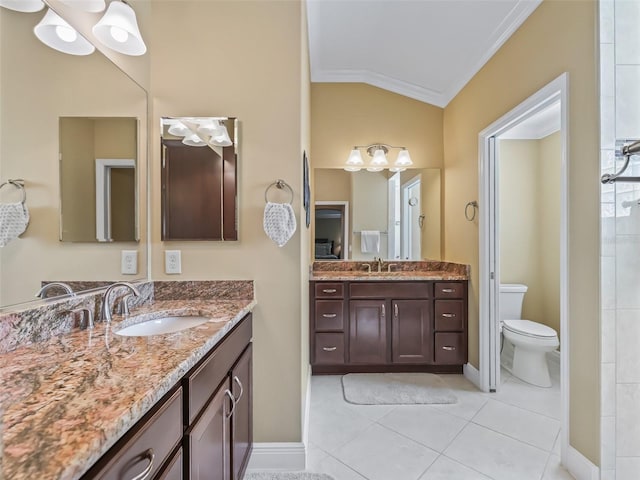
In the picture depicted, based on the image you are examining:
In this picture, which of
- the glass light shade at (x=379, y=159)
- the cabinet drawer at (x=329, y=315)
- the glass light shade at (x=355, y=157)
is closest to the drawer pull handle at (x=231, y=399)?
the cabinet drawer at (x=329, y=315)

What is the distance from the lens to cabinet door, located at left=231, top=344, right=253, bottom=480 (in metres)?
1.23

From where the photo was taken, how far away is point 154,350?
0.86 metres

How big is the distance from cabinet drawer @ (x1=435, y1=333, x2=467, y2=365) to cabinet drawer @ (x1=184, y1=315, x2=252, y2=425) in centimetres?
189

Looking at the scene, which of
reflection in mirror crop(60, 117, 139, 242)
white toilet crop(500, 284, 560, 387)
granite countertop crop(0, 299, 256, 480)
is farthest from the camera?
white toilet crop(500, 284, 560, 387)

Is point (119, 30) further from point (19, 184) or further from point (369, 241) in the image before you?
point (369, 241)

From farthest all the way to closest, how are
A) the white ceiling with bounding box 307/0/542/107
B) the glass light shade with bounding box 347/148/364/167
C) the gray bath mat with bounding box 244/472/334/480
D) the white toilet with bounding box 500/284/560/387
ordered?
the glass light shade with bounding box 347/148/364/167
the white toilet with bounding box 500/284/560/387
the white ceiling with bounding box 307/0/542/107
the gray bath mat with bounding box 244/472/334/480

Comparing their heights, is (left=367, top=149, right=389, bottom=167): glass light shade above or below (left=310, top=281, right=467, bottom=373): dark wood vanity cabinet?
above

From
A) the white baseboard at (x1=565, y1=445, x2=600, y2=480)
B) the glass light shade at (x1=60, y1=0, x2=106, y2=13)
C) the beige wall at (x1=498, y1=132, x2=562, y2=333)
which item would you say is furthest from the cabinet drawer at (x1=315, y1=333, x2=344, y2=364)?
the glass light shade at (x1=60, y1=0, x2=106, y2=13)

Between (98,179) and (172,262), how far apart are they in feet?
1.65

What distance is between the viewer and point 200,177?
5.13ft

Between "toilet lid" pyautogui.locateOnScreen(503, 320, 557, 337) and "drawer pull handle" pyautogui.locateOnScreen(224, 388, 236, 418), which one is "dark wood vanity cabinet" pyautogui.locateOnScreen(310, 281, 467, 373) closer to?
"toilet lid" pyautogui.locateOnScreen(503, 320, 557, 337)

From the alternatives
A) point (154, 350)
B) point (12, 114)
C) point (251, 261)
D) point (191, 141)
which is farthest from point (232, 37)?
point (154, 350)

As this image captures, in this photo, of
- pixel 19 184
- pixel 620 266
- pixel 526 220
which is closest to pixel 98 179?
pixel 19 184

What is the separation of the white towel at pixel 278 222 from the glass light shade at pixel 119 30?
2.98ft
